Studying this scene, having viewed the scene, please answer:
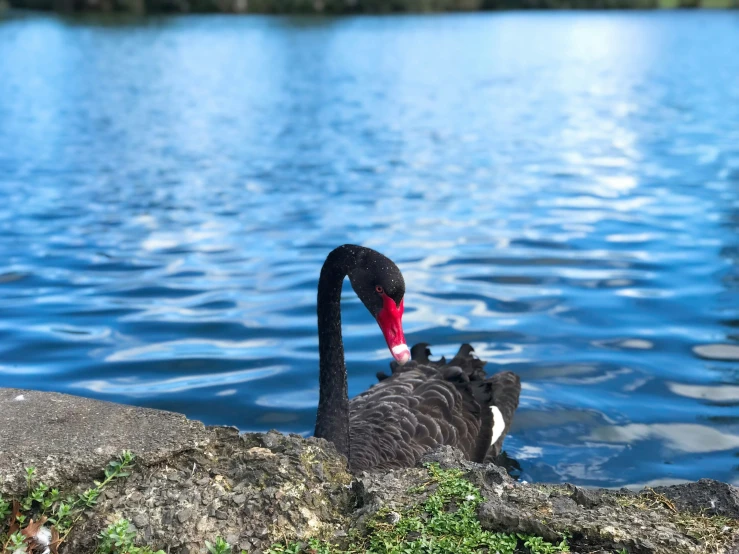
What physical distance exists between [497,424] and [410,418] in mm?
597

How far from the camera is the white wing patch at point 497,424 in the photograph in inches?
191

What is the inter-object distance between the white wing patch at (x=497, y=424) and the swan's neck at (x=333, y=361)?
0.97 metres

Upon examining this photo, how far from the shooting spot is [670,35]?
4291 centimetres

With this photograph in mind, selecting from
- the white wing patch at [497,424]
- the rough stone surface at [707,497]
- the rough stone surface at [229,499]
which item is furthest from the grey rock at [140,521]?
the white wing patch at [497,424]

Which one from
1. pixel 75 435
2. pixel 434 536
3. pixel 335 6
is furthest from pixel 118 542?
pixel 335 6

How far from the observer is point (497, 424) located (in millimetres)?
4883

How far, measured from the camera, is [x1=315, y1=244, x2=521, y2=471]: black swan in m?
4.00

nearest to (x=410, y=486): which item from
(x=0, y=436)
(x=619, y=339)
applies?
(x=0, y=436)

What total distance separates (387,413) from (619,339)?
109 inches

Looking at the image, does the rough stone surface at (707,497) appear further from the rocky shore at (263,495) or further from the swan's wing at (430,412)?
the swan's wing at (430,412)

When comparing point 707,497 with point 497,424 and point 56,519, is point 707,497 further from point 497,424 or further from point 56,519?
point 56,519

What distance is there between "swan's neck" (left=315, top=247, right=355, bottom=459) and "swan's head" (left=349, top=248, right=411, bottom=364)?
0.51ft

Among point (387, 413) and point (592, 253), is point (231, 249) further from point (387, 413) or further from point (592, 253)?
point (387, 413)

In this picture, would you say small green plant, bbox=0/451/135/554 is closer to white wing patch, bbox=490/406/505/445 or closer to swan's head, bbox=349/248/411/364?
swan's head, bbox=349/248/411/364
